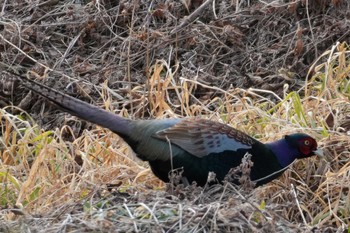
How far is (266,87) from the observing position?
7.77m

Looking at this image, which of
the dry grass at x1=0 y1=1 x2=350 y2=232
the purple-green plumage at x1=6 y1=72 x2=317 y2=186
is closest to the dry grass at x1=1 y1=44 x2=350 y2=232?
the dry grass at x1=0 y1=1 x2=350 y2=232

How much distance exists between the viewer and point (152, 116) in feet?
24.4

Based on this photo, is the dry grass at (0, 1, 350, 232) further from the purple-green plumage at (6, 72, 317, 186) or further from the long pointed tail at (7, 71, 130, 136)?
the long pointed tail at (7, 71, 130, 136)

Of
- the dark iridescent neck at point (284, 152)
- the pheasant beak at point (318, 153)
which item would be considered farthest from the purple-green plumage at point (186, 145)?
the pheasant beak at point (318, 153)

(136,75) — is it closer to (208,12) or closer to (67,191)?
(208,12)

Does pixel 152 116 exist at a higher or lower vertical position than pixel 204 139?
lower

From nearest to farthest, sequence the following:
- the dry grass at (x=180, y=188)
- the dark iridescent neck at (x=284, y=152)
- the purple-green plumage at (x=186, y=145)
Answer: the dry grass at (x=180, y=188)
the purple-green plumage at (x=186, y=145)
the dark iridescent neck at (x=284, y=152)

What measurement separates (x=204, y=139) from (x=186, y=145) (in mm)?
106

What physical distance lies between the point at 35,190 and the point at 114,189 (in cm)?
82

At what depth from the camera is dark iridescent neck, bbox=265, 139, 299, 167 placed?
605cm

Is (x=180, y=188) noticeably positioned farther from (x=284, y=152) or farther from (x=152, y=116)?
(x=152, y=116)

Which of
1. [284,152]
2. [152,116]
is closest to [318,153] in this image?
[284,152]

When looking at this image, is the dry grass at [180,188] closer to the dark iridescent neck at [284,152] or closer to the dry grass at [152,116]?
the dry grass at [152,116]

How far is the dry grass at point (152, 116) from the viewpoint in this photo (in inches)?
191
